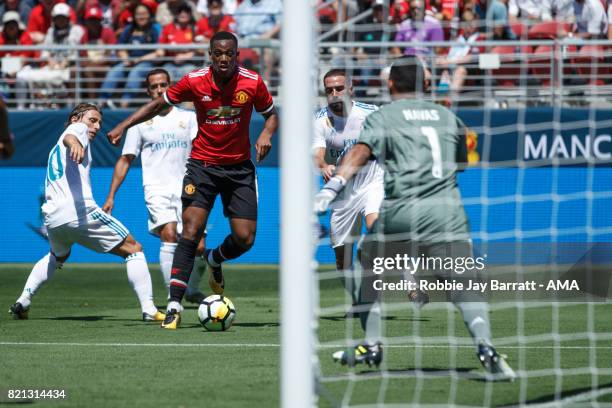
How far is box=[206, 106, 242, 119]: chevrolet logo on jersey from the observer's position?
9773 millimetres

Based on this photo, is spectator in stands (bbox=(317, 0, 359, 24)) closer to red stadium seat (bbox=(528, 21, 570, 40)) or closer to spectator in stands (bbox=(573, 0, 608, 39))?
red stadium seat (bbox=(528, 21, 570, 40))

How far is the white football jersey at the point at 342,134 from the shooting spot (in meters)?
10.8

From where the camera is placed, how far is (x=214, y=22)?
1898 cm

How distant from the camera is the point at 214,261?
10.3 metres

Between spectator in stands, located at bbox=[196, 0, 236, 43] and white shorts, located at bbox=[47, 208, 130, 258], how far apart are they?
345 inches

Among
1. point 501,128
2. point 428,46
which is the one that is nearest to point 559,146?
point 501,128

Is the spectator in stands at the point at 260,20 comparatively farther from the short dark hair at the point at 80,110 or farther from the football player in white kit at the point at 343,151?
the short dark hair at the point at 80,110

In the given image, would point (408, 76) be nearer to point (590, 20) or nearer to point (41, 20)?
point (590, 20)

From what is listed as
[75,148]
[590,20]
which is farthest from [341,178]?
[590,20]

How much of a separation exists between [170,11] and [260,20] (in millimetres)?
2073

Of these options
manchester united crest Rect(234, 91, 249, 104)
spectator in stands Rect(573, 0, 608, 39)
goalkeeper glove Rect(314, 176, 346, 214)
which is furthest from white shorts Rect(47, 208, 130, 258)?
spectator in stands Rect(573, 0, 608, 39)

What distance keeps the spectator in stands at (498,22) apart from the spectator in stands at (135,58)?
5398 millimetres

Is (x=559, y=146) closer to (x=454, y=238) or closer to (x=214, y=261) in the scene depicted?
(x=214, y=261)

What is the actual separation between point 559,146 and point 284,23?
11564mm
